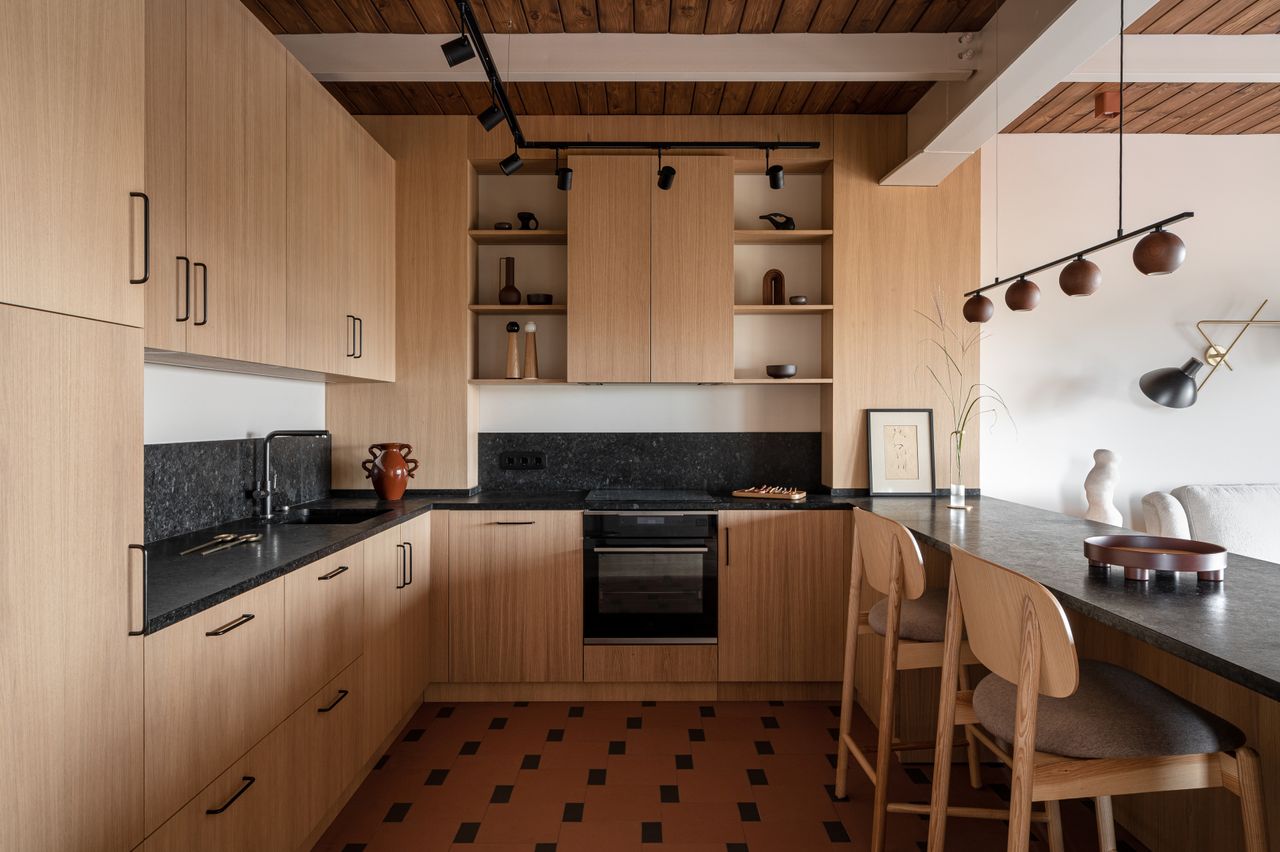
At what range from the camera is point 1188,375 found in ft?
11.8

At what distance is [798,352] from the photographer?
12.4 ft

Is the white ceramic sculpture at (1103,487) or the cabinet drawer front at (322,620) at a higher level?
the white ceramic sculpture at (1103,487)

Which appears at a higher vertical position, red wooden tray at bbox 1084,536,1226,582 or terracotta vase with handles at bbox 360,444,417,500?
terracotta vase with handles at bbox 360,444,417,500

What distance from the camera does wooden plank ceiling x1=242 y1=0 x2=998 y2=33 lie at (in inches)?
Answer: 103

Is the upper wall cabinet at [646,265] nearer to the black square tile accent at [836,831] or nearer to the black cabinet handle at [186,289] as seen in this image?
the black cabinet handle at [186,289]

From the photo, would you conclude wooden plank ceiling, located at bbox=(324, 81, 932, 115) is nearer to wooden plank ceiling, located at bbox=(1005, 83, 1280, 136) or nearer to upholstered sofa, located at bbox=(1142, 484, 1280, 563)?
wooden plank ceiling, located at bbox=(1005, 83, 1280, 136)

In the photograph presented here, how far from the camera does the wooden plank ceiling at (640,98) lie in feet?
10.4

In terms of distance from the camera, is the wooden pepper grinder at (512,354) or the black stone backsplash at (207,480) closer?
the black stone backsplash at (207,480)

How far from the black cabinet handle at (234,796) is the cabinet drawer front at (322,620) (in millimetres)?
222

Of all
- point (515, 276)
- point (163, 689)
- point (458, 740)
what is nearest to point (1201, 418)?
point (515, 276)

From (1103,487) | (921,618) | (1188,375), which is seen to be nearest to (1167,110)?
(1188,375)

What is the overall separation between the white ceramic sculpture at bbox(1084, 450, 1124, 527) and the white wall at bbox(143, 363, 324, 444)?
382 cm

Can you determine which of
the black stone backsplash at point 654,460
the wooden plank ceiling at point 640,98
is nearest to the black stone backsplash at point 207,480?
the black stone backsplash at point 654,460

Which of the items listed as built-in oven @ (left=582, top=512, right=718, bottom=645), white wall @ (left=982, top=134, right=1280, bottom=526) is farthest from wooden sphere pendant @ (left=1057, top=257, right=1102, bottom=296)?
built-in oven @ (left=582, top=512, right=718, bottom=645)
